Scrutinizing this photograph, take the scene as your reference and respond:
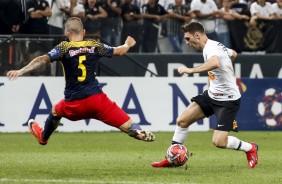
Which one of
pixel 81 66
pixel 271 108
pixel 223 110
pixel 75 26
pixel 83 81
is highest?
pixel 75 26

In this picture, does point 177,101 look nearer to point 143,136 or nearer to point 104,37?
point 104,37

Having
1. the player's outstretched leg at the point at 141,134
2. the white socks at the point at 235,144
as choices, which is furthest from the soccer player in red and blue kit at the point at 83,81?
the white socks at the point at 235,144

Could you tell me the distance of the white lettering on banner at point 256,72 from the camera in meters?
24.9

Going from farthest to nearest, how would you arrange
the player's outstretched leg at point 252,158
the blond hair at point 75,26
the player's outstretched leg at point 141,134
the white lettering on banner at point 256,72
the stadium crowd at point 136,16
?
the white lettering on banner at point 256,72, the stadium crowd at point 136,16, the player's outstretched leg at point 252,158, the blond hair at point 75,26, the player's outstretched leg at point 141,134

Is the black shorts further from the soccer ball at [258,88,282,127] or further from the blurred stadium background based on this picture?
the soccer ball at [258,88,282,127]

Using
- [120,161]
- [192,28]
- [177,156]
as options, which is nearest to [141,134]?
[177,156]

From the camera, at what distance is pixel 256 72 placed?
2502 cm

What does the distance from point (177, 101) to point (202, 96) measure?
881 centimetres

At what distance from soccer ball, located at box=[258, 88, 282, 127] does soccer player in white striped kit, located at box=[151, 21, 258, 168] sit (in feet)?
31.3

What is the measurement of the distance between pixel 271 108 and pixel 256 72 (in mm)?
2409

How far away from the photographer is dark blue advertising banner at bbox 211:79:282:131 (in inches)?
896

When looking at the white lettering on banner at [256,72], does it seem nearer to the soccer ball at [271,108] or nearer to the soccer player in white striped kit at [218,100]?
the soccer ball at [271,108]

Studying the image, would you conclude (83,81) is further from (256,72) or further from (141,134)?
(256,72)

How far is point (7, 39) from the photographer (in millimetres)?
21734
